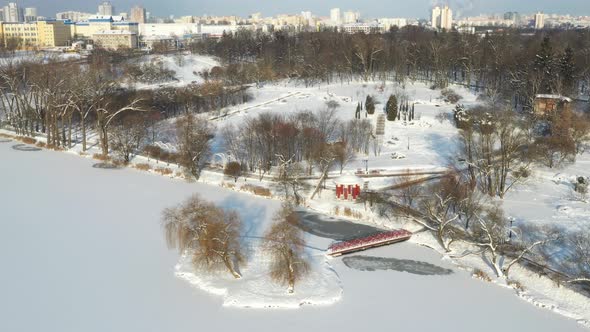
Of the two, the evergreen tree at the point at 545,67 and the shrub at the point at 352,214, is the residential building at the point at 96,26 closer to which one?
the evergreen tree at the point at 545,67

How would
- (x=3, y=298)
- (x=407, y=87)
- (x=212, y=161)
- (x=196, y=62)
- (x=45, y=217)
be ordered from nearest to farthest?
(x=3, y=298) → (x=45, y=217) → (x=212, y=161) → (x=407, y=87) → (x=196, y=62)

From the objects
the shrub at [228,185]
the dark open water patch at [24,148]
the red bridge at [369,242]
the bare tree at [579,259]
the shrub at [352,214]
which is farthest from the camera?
the dark open water patch at [24,148]

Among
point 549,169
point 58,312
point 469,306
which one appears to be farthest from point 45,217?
point 549,169

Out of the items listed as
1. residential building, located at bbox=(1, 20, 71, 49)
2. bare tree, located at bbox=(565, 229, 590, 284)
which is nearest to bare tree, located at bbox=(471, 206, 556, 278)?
bare tree, located at bbox=(565, 229, 590, 284)

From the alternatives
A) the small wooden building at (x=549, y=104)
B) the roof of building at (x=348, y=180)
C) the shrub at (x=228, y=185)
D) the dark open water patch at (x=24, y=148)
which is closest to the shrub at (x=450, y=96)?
the small wooden building at (x=549, y=104)

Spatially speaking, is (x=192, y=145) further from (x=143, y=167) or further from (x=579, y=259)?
(x=579, y=259)

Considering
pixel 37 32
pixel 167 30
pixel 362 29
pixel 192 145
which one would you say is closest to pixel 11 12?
pixel 167 30

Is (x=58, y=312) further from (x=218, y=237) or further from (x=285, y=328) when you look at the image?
(x=285, y=328)

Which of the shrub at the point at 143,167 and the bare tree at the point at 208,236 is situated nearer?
the bare tree at the point at 208,236
